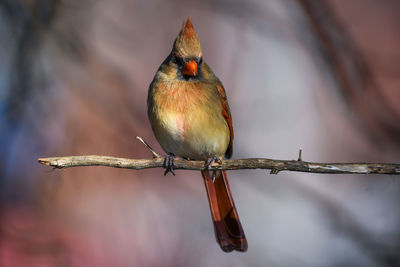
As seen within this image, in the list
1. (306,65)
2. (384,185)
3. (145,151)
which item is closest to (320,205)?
(384,185)

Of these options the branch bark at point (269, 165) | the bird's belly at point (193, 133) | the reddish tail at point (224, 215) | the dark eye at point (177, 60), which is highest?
the dark eye at point (177, 60)

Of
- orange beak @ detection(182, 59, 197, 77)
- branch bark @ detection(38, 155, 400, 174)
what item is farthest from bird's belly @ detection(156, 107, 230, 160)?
branch bark @ detection(38, 155, 400, 174)

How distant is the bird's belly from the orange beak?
17cm

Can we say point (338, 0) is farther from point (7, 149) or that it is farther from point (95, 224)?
point (7, 149)

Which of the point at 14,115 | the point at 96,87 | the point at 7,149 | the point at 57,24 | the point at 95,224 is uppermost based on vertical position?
the point at 57,24

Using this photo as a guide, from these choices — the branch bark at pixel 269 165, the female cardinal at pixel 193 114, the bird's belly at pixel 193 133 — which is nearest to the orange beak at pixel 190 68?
the female cardinal at pixel 193 114

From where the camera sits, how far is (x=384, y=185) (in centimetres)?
277

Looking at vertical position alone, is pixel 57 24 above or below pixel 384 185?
above

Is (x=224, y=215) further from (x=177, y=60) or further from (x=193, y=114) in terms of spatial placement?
(x=177, y=60)

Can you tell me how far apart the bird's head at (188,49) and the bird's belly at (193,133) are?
0.19m

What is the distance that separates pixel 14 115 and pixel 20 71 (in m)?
0.30

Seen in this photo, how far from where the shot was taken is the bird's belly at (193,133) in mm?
2242

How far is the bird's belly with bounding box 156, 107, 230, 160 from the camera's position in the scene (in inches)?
88.3

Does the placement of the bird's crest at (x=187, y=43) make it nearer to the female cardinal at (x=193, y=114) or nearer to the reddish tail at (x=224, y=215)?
the female cardinal at (x=193, y=114)
